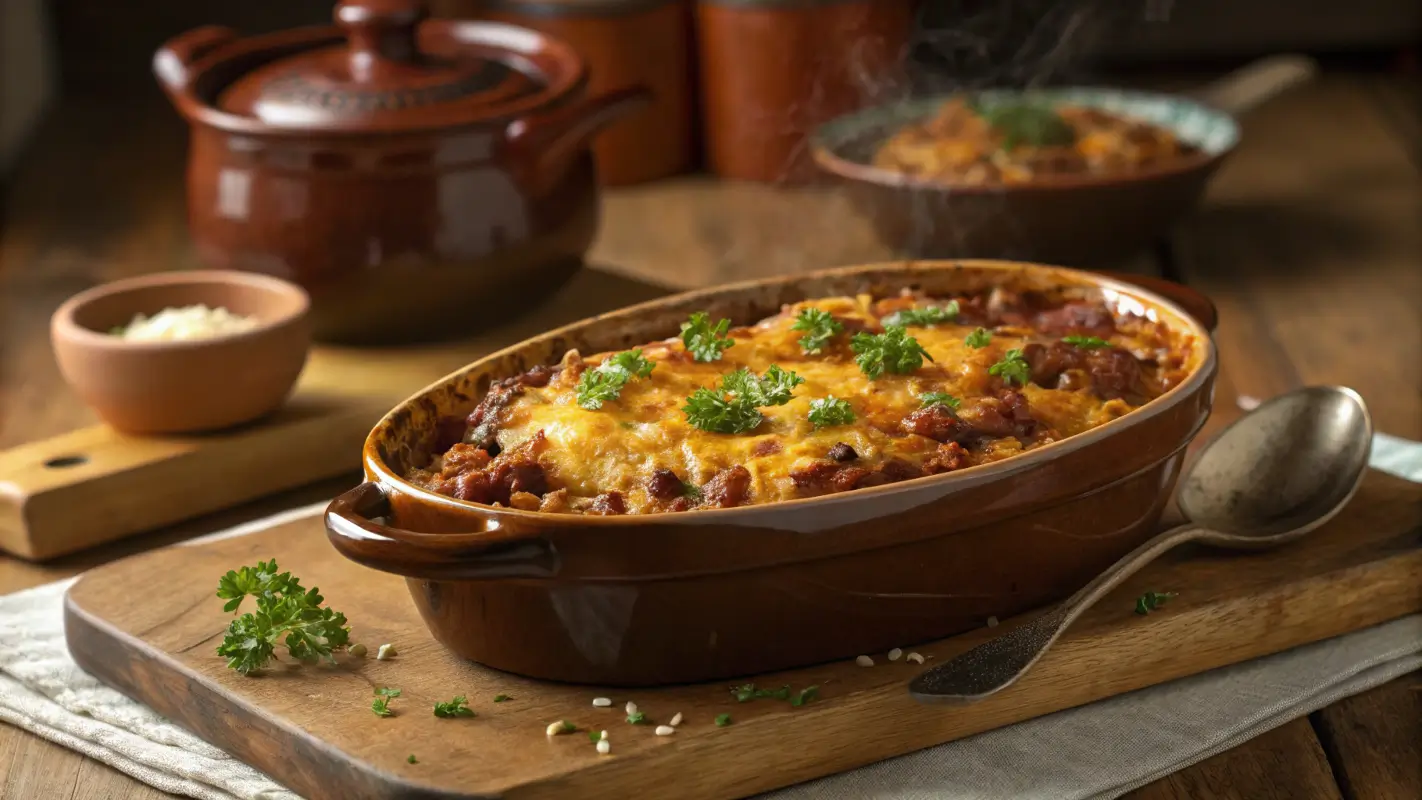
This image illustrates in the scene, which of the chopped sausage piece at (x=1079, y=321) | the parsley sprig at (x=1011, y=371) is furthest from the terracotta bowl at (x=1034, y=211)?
the parsley sprig at (x=1011, y=371)

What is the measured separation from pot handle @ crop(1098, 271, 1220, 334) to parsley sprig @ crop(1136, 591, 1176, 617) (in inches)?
20.2

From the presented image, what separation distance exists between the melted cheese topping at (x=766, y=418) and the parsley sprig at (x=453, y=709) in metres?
0.28

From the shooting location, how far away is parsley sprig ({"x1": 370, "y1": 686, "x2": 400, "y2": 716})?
6.46ft

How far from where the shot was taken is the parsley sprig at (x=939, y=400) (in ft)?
7.12

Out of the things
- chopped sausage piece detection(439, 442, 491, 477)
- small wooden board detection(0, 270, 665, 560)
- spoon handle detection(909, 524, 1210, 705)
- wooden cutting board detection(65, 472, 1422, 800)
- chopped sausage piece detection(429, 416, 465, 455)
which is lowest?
small wooden board detection(0, 270, 665, 560)

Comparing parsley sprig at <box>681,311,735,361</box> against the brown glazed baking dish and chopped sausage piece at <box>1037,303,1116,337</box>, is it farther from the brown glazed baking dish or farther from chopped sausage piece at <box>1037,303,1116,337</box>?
chopped sausage piece at <box>1037,303,1116,337</box>

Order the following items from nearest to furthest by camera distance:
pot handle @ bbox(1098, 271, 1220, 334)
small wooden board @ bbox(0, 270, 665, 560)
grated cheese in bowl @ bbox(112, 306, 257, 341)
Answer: pot handle @ bbox(1098, 271, 1220, 334) → small wooden board @ bbox(0, 270, 665, 560) → grated cheese in bowl @ bbox(112, 306, 257, 341)

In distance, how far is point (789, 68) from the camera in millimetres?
4613

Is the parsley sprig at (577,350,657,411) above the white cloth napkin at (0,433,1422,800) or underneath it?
above

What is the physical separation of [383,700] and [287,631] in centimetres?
24

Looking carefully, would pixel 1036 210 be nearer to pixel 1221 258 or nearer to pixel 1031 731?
pixel 1221 258

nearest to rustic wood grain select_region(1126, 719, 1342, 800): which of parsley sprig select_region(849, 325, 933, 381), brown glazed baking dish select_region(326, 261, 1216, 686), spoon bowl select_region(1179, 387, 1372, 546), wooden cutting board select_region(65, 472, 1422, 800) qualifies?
wooden cutting board select_region(65, 472, 1422, 800)

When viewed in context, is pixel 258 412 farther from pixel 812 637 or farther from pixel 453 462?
pixel 812 637

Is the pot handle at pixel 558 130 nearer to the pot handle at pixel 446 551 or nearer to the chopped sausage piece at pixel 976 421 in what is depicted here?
the chopped sausage piece at pixel 976 421
